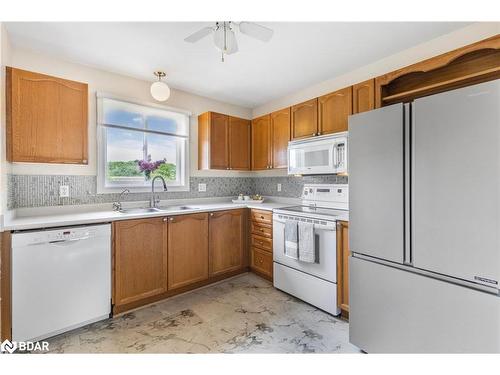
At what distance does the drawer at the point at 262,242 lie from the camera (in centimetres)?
288

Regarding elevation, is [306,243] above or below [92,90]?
below

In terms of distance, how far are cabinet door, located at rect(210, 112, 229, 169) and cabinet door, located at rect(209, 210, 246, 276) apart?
2.45 ft

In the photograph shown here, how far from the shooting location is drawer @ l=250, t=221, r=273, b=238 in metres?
2.88

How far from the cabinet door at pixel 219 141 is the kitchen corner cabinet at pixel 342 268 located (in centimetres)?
183

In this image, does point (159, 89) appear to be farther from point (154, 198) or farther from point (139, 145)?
point (154, 198)

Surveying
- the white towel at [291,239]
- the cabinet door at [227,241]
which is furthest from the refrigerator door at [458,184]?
the cabinet door at [227,241]

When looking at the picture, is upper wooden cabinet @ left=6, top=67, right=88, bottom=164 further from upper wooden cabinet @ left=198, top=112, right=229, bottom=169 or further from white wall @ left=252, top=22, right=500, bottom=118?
white wall @ left=252, top=22, right=500, bottom=118

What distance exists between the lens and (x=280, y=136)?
3.23 m

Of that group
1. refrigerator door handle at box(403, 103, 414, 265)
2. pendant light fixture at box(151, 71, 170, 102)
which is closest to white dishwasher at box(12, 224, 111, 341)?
pendant light fixture at box(151, 71, 170, 102)

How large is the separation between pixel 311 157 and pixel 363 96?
799 millimetres

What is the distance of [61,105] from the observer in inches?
82.0

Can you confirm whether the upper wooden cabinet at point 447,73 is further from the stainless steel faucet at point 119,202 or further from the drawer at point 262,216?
the stainless steel faucet at point 119,202

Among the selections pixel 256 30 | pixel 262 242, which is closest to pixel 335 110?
pixel 256 30

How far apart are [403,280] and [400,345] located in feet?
1.33
